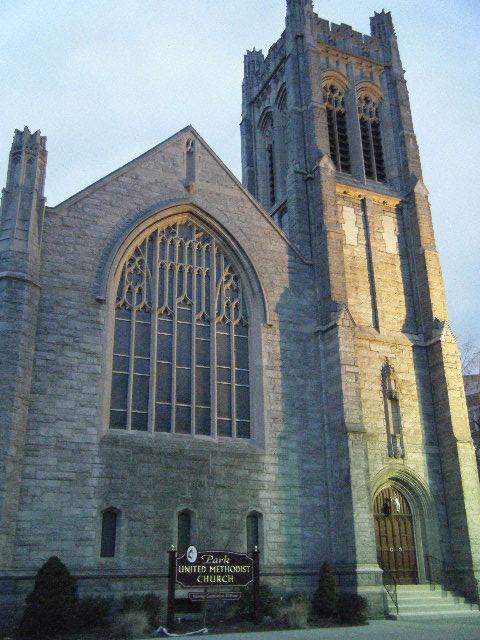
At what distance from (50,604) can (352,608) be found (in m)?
7.33

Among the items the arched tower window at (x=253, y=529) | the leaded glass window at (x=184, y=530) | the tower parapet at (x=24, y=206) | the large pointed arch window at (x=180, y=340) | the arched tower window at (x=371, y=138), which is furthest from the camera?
the arched tower window at (x=371, y=138)

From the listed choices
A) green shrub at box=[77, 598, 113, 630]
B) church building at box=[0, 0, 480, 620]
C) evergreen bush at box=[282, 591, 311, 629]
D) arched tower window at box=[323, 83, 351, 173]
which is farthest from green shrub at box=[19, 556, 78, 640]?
arched tower window at box=[323, 83, 351, 173]

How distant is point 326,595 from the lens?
16.6m

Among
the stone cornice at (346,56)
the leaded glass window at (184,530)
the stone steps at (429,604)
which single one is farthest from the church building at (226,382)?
the stone cornice at (346,56)

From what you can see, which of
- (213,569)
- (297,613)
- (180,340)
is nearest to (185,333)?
(180,340)

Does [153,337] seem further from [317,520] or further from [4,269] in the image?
[317,520]

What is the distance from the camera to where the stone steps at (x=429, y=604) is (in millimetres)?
17484

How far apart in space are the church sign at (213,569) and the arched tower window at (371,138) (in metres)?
16.6

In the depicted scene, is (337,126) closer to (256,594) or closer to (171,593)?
(256,594)

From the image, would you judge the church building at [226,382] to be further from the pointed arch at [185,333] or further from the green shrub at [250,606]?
the green shrub at [250,606]

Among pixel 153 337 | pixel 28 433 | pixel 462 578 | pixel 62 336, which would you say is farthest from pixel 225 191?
pixel 462 578

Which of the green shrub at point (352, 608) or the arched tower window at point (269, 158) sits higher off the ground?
the arched tower window at point (269, 158)

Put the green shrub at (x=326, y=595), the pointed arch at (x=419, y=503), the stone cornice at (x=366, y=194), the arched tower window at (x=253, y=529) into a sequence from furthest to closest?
the stone cornice at (x=366, y=194)
the pointed arch at (x=419, y=503)
the arched tower window at (x=253, y=529)
the green shrub at (x=326, y=595)

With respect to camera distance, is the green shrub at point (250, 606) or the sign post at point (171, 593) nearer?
the sign post at point (171, 593)
